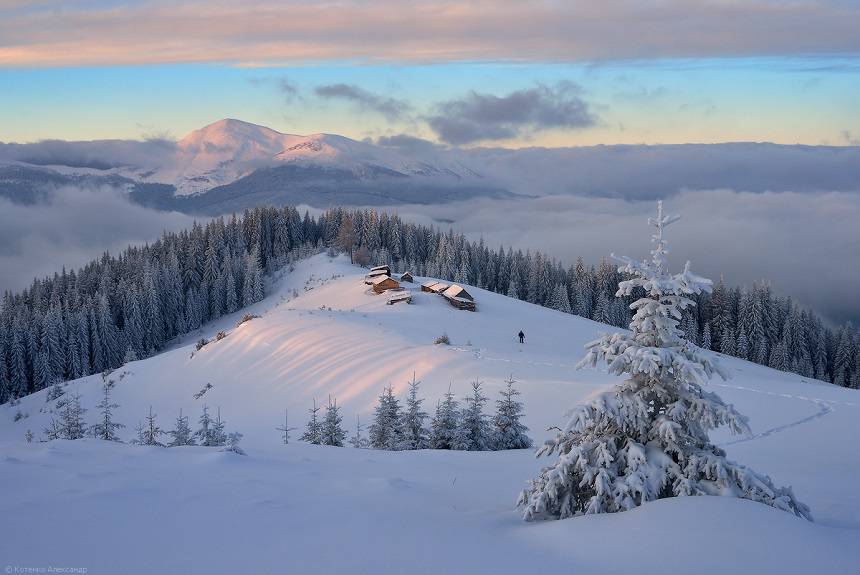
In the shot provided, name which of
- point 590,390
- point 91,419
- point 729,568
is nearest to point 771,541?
point 729,568

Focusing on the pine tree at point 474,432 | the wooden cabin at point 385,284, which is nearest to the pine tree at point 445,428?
the pine tree at point 474,432

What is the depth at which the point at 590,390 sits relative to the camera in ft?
96.3

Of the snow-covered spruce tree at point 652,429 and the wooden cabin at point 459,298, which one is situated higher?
the snow-covered spruce tree at point 652,429

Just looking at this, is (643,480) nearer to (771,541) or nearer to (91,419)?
(771,541)

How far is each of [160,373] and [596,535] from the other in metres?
46.2

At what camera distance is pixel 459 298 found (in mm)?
64312

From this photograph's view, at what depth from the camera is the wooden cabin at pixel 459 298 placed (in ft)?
209

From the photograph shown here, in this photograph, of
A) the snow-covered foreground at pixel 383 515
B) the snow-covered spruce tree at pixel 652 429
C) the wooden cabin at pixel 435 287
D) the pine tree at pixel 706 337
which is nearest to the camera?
the snow-covered foreground at pixel 383 515

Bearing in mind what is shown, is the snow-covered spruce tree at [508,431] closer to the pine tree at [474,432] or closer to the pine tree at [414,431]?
the pine tree at [474,432]

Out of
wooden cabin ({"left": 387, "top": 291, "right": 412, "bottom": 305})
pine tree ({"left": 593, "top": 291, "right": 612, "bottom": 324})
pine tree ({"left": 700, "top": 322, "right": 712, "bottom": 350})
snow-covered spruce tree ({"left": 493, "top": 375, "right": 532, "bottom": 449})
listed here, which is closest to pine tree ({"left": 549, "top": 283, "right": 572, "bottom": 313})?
pine tree ({"left": 593, "top": 291, "right": 612, "bottom": 324})

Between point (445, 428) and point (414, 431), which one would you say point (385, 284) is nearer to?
point (414, 431)

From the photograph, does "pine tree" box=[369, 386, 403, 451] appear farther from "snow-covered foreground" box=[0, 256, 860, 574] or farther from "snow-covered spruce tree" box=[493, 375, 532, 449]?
"snow-covered foreground" box=[0, 256, 860, 574]

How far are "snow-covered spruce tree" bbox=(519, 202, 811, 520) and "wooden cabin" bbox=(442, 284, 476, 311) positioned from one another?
53.8 metres

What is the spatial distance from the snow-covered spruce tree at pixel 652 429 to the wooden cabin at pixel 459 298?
53.8 metres
